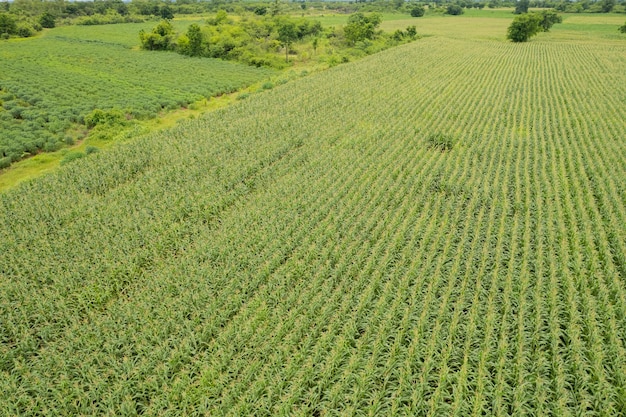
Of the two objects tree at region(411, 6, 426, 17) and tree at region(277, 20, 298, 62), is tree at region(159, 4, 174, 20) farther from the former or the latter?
tree at region(411, 6, 426, 17)

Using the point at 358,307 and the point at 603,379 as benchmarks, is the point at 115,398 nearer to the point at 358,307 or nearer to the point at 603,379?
the point at 358,307

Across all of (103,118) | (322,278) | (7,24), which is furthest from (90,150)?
(7,24)

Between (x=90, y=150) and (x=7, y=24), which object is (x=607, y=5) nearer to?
(x=90, y=150)

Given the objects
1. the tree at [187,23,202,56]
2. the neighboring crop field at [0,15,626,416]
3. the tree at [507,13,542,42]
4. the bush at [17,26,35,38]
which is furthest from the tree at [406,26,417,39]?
the bush at [17,26,35,38]

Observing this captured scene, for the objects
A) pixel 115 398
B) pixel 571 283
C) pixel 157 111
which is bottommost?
pixel 115 398

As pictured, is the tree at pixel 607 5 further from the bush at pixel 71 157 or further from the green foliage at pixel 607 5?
the bush at pixel 71 157

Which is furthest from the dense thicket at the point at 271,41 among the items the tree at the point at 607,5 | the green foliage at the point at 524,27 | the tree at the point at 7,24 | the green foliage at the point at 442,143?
the tree at the point at 607,5

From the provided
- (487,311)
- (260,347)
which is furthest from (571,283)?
(260,347)
